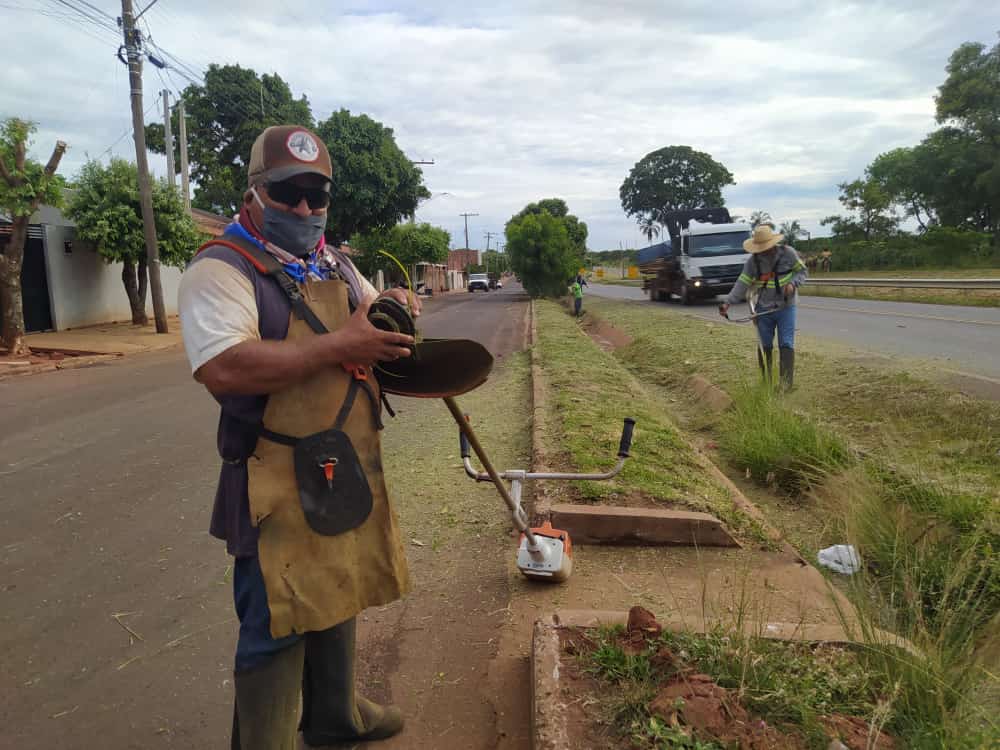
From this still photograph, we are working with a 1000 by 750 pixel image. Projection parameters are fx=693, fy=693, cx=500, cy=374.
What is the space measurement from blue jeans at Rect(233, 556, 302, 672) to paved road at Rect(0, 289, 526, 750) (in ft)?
2.77

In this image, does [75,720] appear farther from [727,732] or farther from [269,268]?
[727,732]

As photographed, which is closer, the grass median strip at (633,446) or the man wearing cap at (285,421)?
the man wearing cap at (285,421)

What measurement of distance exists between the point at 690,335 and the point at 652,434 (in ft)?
26.2

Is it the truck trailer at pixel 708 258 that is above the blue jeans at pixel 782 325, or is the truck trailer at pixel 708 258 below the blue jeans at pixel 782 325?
above

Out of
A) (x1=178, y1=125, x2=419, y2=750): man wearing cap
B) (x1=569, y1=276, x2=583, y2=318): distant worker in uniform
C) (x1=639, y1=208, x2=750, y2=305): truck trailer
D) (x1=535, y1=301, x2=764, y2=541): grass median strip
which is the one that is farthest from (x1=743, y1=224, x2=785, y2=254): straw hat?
(x1=569, y1=276, x2=583, y2=318): distant worker in uniform

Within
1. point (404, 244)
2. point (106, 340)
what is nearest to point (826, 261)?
point (404, 244)

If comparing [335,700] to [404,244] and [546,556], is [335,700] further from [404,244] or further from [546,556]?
[404,244]

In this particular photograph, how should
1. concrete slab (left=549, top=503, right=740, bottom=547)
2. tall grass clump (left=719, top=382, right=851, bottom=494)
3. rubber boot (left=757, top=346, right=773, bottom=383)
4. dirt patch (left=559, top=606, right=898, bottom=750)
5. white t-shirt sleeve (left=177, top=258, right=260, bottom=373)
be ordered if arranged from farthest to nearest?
rubber boot (left=757, top=346, right=773, bottom=383) → tall grass clump (left=719, top=382, right=851, bottom=494) → concrete slab (left=549, top=503, right=740, bottom=547) → dirt patch (left=559, top=606, right=898, bottom=750) → white t-shirt sleeve (left=177, top=258, right=260, bottom=373)

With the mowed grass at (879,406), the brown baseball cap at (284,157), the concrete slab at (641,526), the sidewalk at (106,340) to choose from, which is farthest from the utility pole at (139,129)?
the brown baseball cap at (284,157)

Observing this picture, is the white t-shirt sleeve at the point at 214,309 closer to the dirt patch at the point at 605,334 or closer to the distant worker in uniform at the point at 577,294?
the dirt patch at the point at 605,334

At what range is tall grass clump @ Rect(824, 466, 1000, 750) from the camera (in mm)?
1866

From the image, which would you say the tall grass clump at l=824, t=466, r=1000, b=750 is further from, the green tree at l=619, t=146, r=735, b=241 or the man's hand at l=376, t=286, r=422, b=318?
the green tree at l=619, t=146, r=735, b=241

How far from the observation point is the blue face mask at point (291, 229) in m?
1.84

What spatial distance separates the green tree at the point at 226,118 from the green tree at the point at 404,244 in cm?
727
